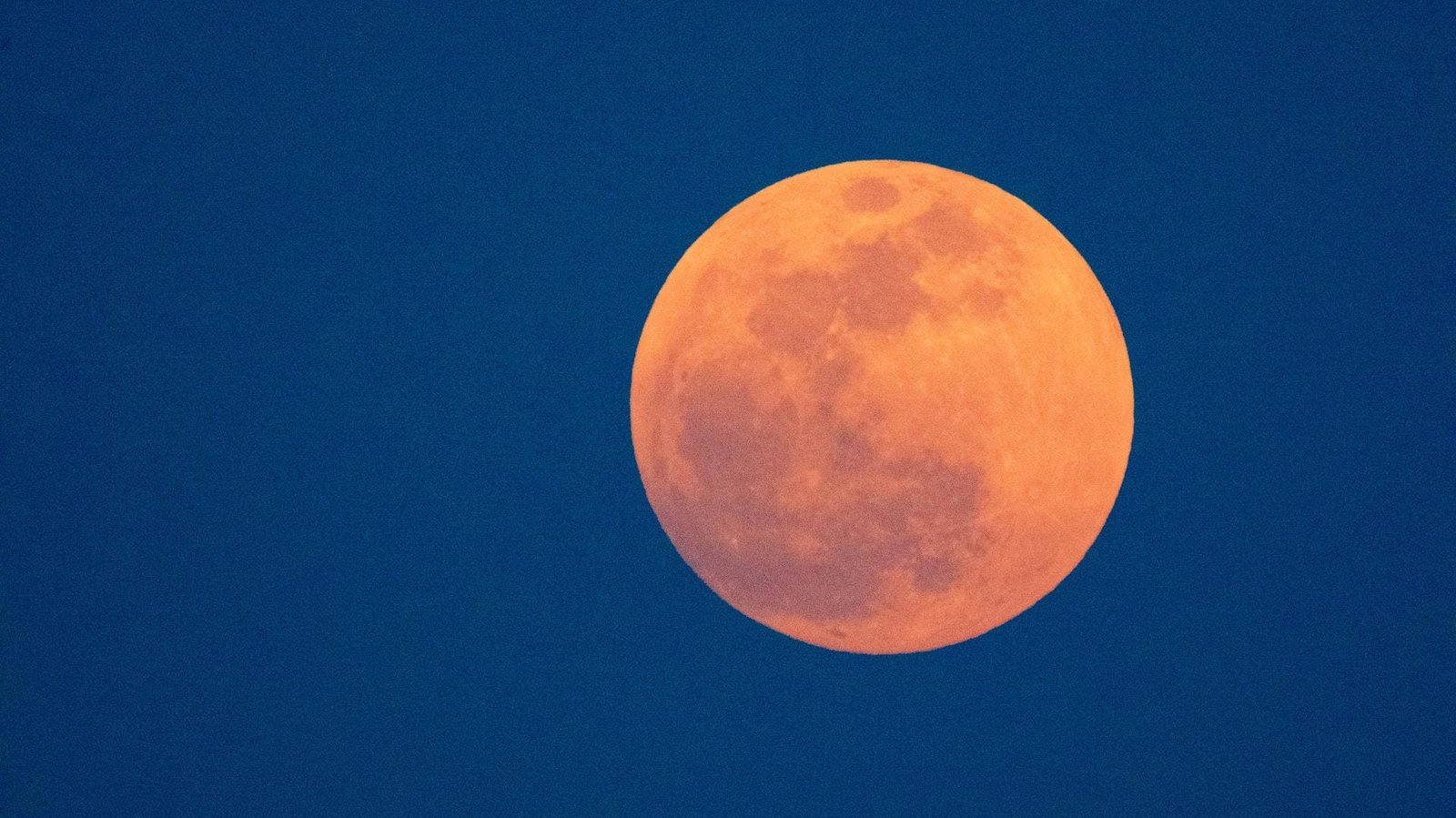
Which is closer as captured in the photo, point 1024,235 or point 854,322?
point 854,322

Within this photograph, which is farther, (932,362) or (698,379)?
(698,379)

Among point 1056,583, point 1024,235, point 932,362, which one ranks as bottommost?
point 1056,583

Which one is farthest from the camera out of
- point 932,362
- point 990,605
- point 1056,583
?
point 1056,583

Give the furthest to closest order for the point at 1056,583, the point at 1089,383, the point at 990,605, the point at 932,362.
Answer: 1. the point at 1056,583
2. the point at 990,605
3. the point at 1089,383
4. the point at 932,362

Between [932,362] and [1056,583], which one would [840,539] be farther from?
[1056,583]

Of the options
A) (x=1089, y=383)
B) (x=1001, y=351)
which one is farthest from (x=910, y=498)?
(x=1089, y=383)

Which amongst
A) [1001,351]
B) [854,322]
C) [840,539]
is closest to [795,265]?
[854,322]

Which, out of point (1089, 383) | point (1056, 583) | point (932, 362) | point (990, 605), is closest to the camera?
point (932, 362)

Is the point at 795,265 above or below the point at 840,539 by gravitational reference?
above

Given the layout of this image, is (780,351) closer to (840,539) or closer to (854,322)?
(854,322)
